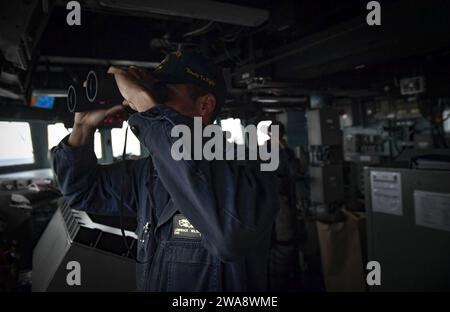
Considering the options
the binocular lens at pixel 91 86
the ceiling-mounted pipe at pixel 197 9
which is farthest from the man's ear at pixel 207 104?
the ceiling-mounted pipe at pixel 197 9

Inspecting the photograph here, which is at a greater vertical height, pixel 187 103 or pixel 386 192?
pixel 187 103

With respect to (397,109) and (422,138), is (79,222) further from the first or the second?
(397,109)

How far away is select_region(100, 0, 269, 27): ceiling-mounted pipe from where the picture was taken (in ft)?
4.22

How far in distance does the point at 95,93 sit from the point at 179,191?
0.37 meters

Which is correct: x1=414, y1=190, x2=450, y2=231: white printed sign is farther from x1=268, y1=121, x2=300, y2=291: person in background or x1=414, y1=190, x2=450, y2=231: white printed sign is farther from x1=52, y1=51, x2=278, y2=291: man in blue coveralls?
x1=268, y1=121, x2=300, y2=291: person in background

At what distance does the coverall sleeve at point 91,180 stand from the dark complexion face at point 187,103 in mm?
332

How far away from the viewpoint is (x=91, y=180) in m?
1.11

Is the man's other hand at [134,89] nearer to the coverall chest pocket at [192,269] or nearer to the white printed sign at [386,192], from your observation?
the coverall chest pocket at [192,269]

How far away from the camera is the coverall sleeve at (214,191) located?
0.77m

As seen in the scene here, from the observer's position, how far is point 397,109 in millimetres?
5148

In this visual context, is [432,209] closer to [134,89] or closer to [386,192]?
[386,192]

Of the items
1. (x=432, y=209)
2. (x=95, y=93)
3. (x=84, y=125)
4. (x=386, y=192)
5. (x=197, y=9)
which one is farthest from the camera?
(x=386, y=192)

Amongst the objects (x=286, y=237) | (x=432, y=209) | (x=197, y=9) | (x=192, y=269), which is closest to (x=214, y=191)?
(x=192, y=269)
